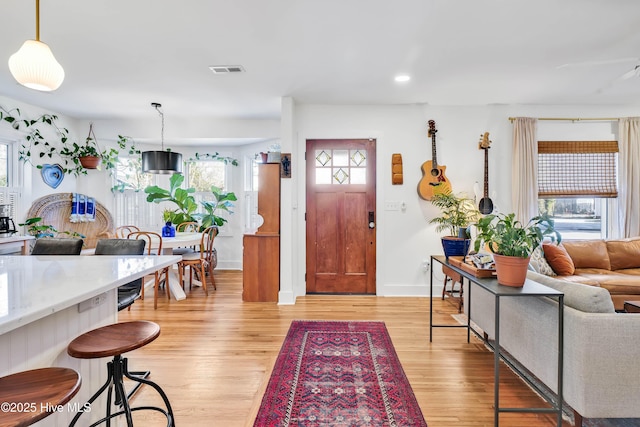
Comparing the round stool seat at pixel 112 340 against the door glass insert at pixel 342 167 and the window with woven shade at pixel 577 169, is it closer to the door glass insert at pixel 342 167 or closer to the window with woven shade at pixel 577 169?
the door glass insert at pixel 342 167

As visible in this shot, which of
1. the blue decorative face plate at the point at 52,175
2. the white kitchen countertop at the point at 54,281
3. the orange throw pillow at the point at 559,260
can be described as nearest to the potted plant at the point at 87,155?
the blue decorative face plate at the point at 52,175

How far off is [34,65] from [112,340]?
1.42 meters

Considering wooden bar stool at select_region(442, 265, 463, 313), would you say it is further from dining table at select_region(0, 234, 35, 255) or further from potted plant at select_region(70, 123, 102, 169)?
potted plant at select_region(70, 123, 102, 169)

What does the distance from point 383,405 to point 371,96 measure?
328 cm

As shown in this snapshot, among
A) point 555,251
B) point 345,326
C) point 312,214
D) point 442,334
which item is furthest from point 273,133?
point 555,251

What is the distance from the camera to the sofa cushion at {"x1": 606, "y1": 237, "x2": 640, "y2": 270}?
143 inches

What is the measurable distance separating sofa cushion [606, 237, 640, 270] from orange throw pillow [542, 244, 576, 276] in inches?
21.7

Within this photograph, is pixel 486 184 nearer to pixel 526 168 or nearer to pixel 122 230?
pixel 526 168

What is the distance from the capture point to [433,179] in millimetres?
4293

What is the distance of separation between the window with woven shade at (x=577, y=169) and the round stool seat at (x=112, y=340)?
186 inches

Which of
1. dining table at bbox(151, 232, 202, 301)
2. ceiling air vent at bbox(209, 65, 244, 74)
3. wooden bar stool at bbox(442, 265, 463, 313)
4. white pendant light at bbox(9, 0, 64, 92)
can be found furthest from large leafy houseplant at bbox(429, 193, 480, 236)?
dining table at bbox(151, 232, 202, 301)

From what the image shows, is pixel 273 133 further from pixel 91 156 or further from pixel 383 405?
pixel 383 405

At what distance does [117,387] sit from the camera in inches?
55.9

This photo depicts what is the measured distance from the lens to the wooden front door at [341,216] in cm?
443
